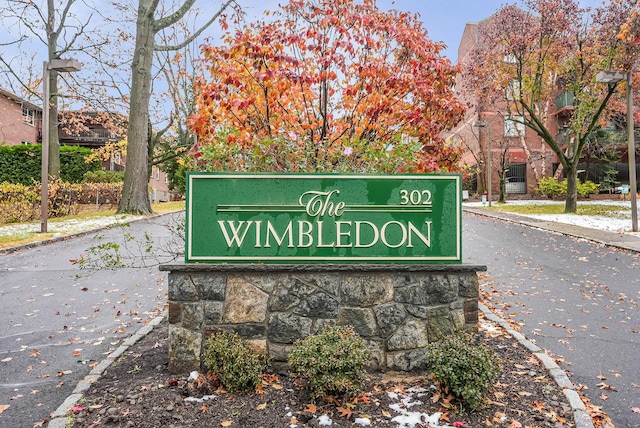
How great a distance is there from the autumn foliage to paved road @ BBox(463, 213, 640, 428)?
253 centimetres

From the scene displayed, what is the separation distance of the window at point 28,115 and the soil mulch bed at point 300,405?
37256 mm

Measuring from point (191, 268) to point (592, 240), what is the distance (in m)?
12.7

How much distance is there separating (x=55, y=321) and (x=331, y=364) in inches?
179

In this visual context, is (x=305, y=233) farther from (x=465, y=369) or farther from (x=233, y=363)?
(x=465, y=369)

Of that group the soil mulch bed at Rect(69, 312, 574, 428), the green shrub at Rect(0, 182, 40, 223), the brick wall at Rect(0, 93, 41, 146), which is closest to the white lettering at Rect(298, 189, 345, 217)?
the soil mulch bed at Rect(69, 312, 574, 428)

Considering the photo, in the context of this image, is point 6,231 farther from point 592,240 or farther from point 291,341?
point 592,240

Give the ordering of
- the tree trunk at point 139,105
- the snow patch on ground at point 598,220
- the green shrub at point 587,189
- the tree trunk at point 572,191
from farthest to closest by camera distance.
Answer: the green shrub at point 587,189 → the tree trunk at point 572,191 → the tree trunk at point 139,105 → the snow patch on ground at point 598,220

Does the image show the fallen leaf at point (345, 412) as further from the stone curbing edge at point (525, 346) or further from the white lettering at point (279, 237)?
the stone curbing edge at point (525, 346)

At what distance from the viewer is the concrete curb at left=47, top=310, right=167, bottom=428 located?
3.48m

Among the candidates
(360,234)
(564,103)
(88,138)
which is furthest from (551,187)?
(88,138)

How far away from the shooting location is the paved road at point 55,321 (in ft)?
13.7

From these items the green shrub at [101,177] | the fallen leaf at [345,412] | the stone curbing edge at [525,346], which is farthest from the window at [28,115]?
the fallen leaf at [345,412]

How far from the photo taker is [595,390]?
163 inches

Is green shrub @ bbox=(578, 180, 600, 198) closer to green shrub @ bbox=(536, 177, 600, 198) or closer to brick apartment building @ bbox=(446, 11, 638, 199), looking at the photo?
green shrub @ bbox=(536, 177, 600, 198)
